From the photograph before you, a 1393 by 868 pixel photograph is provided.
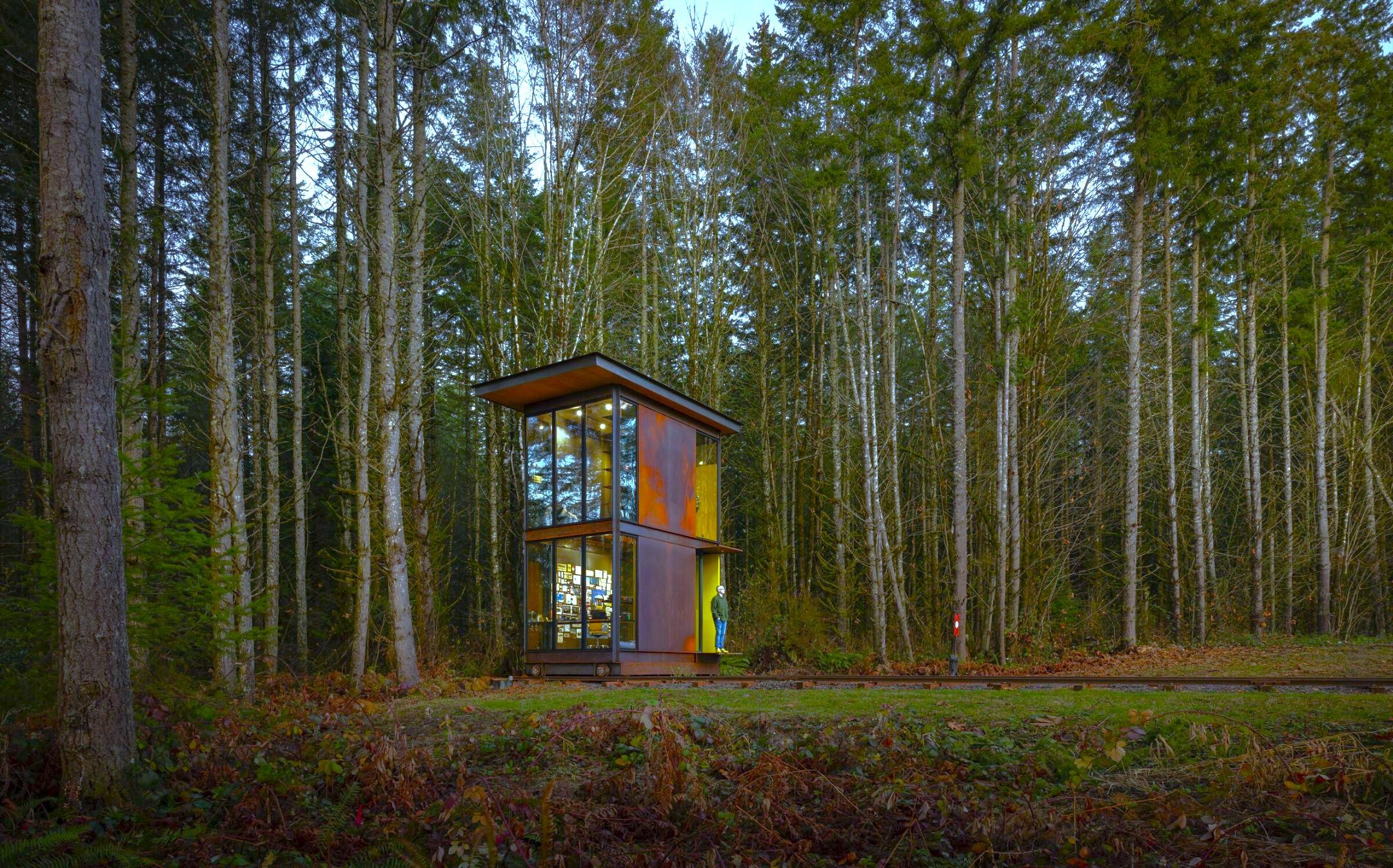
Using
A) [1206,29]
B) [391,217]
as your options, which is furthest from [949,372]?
[391,217]

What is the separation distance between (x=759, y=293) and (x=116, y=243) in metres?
14.5

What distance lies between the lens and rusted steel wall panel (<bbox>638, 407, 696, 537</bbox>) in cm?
1560

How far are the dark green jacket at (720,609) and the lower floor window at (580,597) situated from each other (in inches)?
86.3

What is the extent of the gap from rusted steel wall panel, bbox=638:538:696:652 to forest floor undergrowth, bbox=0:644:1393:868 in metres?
7.76

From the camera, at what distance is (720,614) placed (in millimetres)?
16219

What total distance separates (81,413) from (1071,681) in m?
9.59

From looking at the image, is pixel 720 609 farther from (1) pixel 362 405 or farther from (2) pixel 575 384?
(1) pixel 362 405

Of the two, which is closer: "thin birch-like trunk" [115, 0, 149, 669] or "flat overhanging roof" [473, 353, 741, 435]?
"thin birch-like trunk" [115, 0, 149, 669]

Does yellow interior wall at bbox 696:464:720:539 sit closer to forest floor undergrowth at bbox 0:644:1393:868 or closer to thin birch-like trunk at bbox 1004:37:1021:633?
thin birch-like trunk at bbox 1004:37:1021:633

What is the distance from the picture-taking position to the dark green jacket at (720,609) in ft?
53.2

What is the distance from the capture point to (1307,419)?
20.5 meters

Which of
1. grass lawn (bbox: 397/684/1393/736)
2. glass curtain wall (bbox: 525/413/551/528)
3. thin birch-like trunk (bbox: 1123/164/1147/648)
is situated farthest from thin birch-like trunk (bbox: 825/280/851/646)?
grass lawn (bbox: 397/684/1393/736)

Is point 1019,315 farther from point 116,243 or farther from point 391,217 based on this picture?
point 116,243

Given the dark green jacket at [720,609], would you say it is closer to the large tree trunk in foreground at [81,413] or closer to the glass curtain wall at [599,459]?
the glass curtain wall at [599,459]
